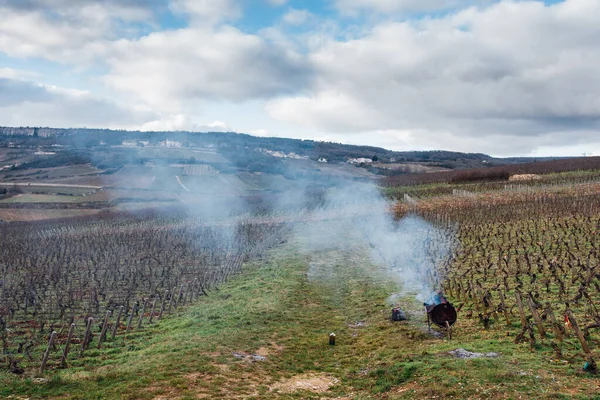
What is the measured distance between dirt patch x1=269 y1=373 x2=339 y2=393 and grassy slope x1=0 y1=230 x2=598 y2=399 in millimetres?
296

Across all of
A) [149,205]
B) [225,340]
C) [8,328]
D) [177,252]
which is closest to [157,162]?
[149,205]

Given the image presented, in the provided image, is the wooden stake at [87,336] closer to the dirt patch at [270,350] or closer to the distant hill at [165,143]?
the dirt patch at [270,350]

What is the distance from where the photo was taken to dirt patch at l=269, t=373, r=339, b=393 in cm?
1340

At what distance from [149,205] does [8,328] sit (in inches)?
2128

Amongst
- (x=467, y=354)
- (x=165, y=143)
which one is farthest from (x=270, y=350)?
(x=165, y=143)

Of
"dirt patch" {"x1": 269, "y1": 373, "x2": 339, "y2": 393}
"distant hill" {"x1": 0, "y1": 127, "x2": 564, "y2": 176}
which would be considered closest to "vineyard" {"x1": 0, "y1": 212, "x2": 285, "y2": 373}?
"dirt patch" {"x1": 269, "y1": 373, "x2": 339, "y2": 393}

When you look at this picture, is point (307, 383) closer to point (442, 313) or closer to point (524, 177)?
point (442, 313)

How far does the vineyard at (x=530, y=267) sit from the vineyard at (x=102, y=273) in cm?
1492

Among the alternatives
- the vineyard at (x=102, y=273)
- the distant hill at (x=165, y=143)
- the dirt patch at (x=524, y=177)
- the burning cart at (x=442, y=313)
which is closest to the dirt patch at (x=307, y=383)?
the burning cart at (x=442, y=313)

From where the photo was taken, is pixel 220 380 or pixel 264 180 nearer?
pixel 220 380

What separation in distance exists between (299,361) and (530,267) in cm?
1509

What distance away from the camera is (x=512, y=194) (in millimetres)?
65125

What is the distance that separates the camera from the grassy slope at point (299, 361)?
11.9 m

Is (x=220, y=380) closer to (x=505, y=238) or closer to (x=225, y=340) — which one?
(x=225, y=340)
